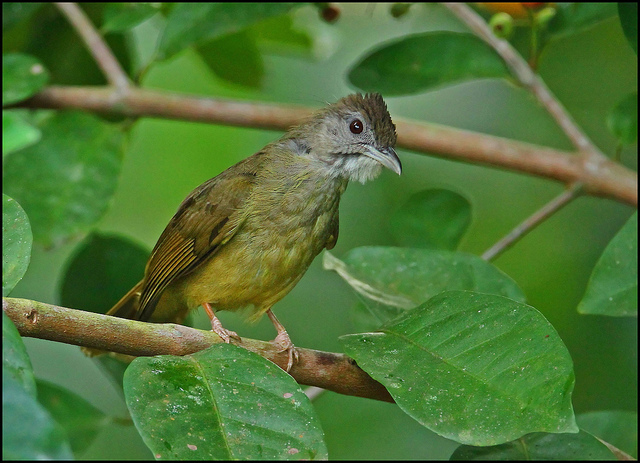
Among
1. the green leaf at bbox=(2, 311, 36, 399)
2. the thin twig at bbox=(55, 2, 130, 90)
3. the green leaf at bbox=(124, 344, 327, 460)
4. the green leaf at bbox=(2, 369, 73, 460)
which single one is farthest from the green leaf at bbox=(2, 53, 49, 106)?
the green leaf at bbox=(2, 369, 73, 460)

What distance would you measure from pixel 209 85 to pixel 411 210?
264 centimetres

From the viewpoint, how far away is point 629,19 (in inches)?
110

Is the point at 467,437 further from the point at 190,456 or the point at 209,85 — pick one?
the point at 209,85

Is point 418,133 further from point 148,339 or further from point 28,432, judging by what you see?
point 28,432

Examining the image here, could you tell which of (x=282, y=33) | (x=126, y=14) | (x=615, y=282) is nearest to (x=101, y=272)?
(x=126, y=14)

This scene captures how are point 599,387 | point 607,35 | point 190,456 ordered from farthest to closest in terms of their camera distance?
1. point 607,35
2. point 599,387
3. point 190,456

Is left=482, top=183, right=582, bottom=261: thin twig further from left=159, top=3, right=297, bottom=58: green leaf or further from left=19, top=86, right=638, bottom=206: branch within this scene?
left=159, top=3, right=297, bottom=58: green leaf

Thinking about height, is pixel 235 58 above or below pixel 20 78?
below

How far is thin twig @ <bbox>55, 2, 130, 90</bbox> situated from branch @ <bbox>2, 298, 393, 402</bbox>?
78.4 inches

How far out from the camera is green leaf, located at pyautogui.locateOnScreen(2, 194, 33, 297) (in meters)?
1.72

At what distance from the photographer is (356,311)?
8.87 feet

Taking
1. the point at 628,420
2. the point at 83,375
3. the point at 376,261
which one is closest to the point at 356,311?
the point at 376,261

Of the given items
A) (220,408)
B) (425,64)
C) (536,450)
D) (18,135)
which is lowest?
(536,450)

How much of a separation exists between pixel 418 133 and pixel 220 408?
7.13 feet
